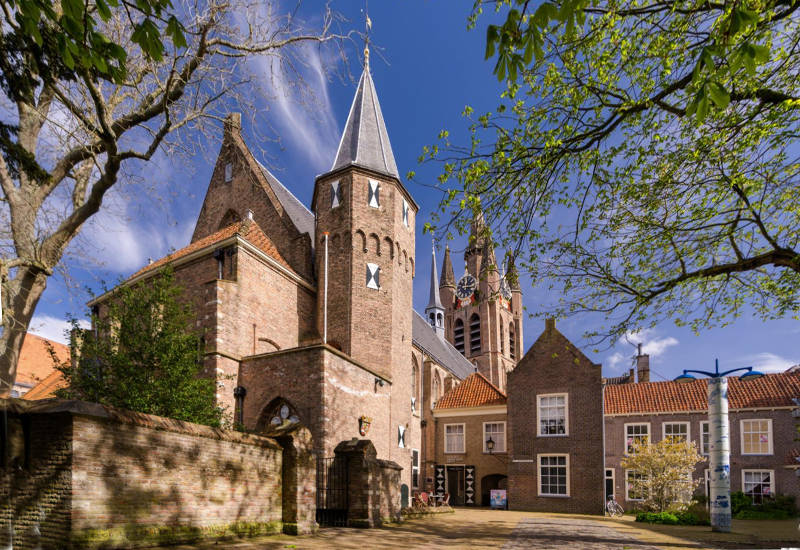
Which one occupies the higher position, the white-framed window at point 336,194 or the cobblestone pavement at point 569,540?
the white-framed window at point 336,194

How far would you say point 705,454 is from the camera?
2612cm

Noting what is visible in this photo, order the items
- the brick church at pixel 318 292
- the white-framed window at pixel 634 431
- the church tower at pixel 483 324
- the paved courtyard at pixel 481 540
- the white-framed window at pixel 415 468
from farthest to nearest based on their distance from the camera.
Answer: the church tower at pixel 483 324, the white-framed window at pixel 634 431, the white-framed window at pixel 415 468, the brick church at pixel 318 292, the paved courtyard at pixel 481 540

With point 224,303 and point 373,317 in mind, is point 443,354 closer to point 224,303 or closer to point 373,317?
point 373,317

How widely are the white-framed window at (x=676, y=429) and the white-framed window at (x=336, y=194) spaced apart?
20.8 m

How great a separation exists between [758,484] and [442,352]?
74.4 feet

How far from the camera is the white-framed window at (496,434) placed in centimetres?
2759

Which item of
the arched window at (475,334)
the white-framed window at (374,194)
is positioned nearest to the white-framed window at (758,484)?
the white-framed window at (374,194)

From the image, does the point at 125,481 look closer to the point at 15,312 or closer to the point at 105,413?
the point at 105,413

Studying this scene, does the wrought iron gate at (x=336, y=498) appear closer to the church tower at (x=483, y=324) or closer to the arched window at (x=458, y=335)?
the church tower at (x=483, y=324)

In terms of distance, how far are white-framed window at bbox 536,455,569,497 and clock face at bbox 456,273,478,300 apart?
2822 cm

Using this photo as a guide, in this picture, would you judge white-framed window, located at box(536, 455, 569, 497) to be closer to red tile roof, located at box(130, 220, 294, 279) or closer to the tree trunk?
red tile roof, located at box(130, 220, 294, 279)

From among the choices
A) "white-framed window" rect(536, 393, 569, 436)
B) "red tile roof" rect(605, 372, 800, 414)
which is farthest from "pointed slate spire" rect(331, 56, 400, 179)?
"red tile roof" rect(605, 372, 800, 414)

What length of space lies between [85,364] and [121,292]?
174cm

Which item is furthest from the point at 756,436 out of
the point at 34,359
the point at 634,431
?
the point at 34,359
